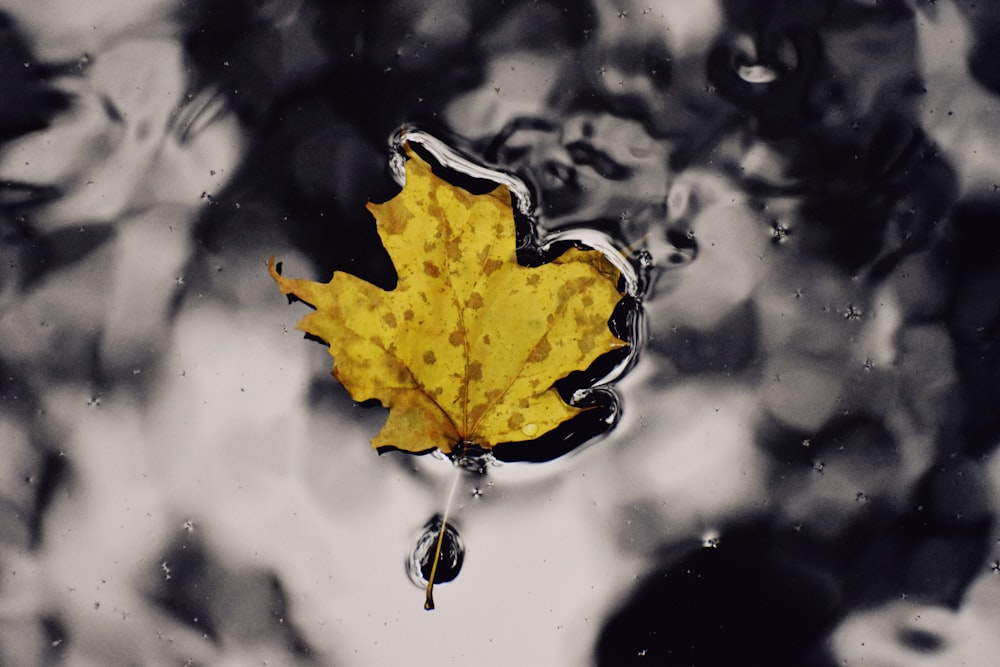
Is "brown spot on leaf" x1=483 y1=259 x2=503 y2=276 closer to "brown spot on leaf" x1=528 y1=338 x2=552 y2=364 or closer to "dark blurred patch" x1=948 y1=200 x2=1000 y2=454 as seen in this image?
"brown spot on leaf" x1=528 y1=338 x2=552 y2=364

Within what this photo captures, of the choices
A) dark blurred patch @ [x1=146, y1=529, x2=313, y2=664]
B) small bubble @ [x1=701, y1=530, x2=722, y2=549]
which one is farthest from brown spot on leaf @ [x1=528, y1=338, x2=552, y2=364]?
dark blurred patch @ [x1=146, y1=529, x2=313, y2=664]

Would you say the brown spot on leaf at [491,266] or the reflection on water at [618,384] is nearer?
the brown spot on leaf at [491,266]

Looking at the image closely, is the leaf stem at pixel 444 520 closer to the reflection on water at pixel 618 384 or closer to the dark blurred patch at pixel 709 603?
the reflection on water at pixel 618 384

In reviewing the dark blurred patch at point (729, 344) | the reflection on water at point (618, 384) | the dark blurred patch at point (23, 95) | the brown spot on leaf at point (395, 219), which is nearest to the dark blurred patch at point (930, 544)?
the reflection on water at point (618, 384)

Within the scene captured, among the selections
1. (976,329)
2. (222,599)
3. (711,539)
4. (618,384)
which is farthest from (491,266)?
(976,329)

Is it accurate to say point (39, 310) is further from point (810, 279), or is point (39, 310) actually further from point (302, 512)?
point (810, 279)

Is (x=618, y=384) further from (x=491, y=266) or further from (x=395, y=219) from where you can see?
(x=395, y=219)
